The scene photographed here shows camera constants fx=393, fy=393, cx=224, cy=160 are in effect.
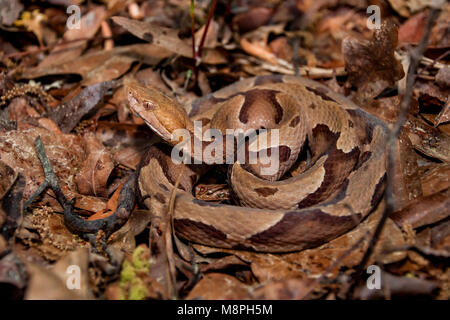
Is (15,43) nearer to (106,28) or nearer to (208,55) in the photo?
(106,28)

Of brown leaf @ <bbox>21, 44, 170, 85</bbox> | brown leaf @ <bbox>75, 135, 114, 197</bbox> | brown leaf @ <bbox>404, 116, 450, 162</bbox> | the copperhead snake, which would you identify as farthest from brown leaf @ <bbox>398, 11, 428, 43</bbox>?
brown leaf @ <bbox>75, 135, 114, 197</bbox>

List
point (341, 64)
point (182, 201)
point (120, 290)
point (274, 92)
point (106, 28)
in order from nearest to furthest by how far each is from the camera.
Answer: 1. point (120, 290)
2. point (182, 201)
3. point (274, 92)
4. point (341, 64)
5. point (106, 28)

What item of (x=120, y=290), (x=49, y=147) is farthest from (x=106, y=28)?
(x=120, y=290)

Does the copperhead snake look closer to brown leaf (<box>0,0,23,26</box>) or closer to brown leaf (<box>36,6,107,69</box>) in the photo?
brown leaf (<box>36,6,107,69</box>)

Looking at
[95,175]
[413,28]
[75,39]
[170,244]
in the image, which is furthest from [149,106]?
[413,28]

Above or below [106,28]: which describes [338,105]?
below

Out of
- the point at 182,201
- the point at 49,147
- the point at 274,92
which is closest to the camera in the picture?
the point at 182,201

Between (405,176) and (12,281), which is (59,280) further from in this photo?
(405,176)
